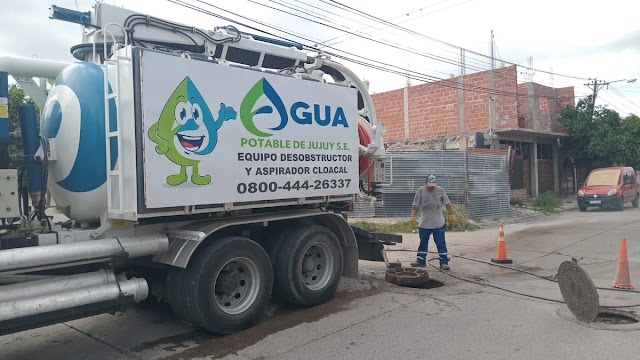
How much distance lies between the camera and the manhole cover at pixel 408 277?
24.4ft

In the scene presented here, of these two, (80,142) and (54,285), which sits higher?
(80,142)

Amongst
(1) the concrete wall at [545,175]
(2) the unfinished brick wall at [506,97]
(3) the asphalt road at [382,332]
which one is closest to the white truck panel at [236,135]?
(3) the asphalt road at [382,332]

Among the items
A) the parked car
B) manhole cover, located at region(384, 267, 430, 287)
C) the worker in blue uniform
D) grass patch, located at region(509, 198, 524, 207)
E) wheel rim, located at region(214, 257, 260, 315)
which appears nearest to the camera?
wheel rim, located at region(214, 257, 260, 315)

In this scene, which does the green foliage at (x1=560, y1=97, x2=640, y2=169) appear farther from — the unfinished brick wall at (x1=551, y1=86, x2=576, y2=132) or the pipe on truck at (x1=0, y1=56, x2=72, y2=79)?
the pipe on truck at (x1=0, y1=56, x2=72, y2=79)

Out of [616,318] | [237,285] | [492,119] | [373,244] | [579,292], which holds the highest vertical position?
[492,119]

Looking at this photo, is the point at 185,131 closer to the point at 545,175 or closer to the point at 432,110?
the point at 432,110

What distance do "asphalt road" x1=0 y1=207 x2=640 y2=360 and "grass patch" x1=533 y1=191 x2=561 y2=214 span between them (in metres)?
13.9

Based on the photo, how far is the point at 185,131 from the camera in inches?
196

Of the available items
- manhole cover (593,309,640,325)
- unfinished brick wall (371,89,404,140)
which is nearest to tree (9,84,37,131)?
manhole cover (593,309,640,325)

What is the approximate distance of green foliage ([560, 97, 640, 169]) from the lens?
2592 cm

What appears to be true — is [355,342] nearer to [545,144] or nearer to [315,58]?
[315,58]

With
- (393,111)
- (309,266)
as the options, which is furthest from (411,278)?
(393,111)

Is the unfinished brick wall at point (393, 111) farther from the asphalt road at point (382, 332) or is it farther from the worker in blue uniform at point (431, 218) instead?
the asphalt road at point (382, 332)

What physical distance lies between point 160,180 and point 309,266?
8.32ft
